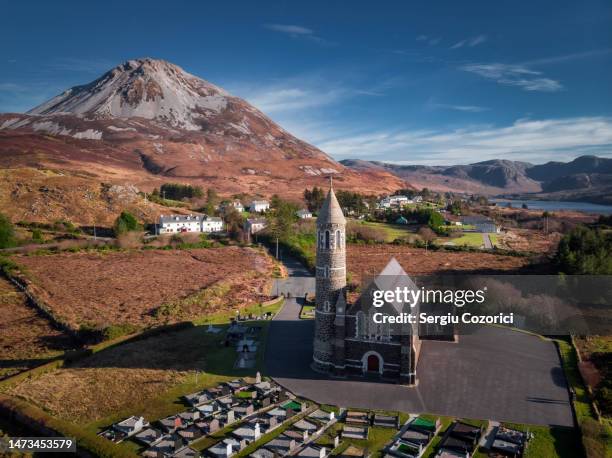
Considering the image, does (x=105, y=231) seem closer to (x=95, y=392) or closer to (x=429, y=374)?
(x=95, y=392)

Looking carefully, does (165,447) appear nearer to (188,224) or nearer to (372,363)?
(372,363)

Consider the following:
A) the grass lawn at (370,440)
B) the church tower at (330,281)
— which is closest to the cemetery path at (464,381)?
the church tower at (330,281)

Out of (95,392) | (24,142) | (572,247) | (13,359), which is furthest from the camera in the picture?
Result: (24,142)

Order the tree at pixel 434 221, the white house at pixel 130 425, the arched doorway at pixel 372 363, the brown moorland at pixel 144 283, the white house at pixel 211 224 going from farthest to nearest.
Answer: the tree at pixel 434 221 < the white house at pixel 211 224 < the brown moorland at pixel 144 283 < the arched doorway at pixel 372 363 < the white house at pixel 130 425

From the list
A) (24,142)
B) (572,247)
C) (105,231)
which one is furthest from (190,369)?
(24,142)

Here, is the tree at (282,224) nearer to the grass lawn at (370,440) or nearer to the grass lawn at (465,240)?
the grass lawn at (465,240)

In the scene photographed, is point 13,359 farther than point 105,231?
No
